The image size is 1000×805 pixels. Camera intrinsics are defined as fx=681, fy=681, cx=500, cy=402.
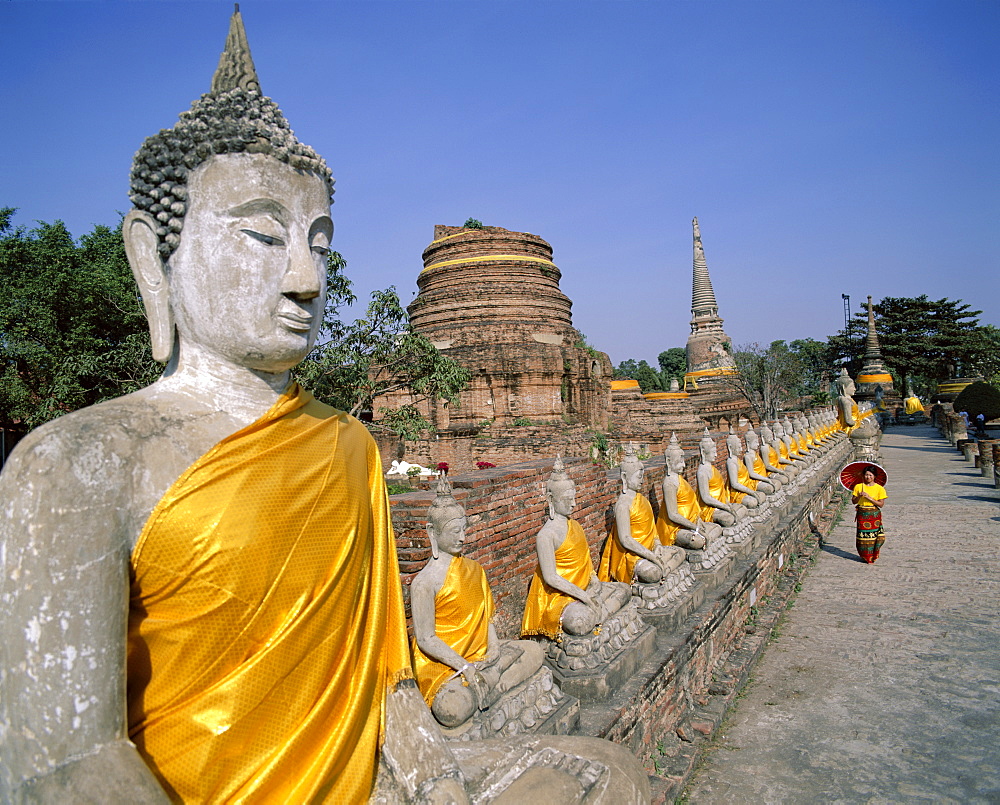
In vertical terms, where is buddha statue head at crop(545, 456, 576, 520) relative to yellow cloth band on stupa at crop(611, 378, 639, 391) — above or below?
below

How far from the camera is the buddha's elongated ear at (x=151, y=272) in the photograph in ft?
5.51

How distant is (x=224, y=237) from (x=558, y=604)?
354 cm

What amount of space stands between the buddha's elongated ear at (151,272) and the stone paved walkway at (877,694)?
14.1 ft

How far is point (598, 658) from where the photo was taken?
168 inches

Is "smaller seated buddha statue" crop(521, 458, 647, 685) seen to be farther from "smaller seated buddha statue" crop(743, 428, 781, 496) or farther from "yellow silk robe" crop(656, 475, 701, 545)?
"smaller seated buddha statue" crop(743, 428, 781, 496)

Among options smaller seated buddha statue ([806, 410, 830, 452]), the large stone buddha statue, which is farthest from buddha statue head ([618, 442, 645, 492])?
smaller seated buddha statue ([806, 410, 830, 452])

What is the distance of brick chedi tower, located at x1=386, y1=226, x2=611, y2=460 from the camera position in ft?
58.6

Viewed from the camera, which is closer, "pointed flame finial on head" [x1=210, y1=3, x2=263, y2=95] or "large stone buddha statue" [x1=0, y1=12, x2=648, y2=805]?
"large stone buddha statue" [x1=0, y1=12, x2=648, y2=805]

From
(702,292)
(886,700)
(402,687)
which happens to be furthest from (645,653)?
(702,292)

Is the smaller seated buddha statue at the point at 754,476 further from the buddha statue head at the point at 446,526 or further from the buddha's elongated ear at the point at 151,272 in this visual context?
the buddha's elongated ear at the point at 151,272

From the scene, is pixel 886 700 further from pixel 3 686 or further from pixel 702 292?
pixel 702 292

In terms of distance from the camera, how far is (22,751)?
1222 mm

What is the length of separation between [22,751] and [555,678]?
341 centimetres

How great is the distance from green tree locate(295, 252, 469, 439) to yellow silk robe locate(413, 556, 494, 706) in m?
5.91
